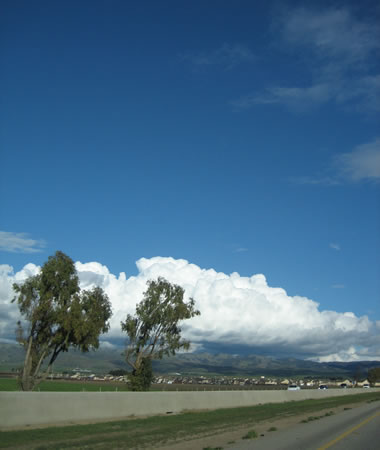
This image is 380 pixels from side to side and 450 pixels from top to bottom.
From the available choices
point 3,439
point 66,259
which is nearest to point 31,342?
point 66,259

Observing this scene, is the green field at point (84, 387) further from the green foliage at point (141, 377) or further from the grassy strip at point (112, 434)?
the grassy strip at point (112, 434)

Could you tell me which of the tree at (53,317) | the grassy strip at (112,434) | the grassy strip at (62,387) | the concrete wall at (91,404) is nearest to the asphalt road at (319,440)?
the grassy strip at (112,434)

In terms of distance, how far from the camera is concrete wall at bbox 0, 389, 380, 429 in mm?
18672

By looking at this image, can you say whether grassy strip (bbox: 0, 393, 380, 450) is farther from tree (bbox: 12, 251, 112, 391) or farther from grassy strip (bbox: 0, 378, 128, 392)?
grassy strip (bbox: 0, 378, 128, 392)

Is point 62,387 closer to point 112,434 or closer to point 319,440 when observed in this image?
point 112,434

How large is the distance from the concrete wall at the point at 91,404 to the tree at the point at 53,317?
12429mm

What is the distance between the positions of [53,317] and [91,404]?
17976 millimetres

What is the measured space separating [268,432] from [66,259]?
87.1 feet

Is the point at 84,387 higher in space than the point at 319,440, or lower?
lower

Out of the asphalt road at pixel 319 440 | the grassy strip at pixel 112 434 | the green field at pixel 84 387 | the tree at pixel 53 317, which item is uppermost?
the tree at pixel 53 317

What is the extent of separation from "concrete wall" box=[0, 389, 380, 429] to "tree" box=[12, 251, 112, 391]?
12.4 metres

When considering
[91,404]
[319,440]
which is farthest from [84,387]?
[319,440]

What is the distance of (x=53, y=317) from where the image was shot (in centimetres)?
3956

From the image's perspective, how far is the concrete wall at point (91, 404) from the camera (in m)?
18.7
